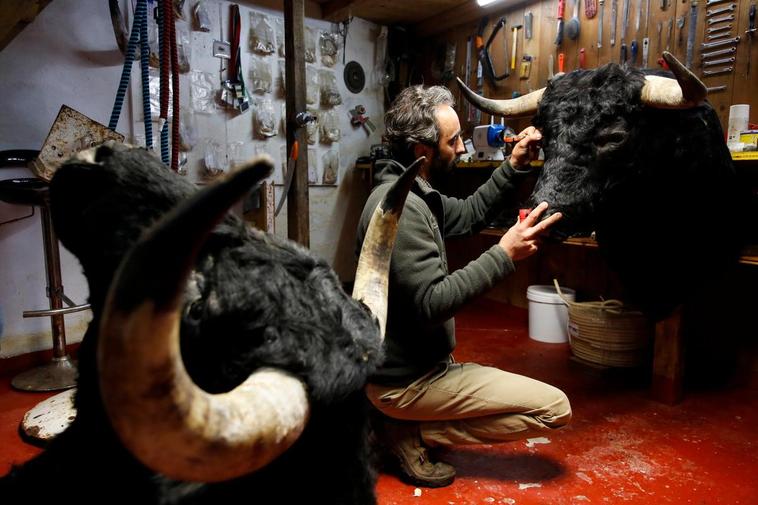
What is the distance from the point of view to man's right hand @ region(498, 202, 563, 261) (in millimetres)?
1903

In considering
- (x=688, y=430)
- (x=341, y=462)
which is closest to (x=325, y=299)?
(x=341, y=462)

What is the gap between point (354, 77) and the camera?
5.18 m

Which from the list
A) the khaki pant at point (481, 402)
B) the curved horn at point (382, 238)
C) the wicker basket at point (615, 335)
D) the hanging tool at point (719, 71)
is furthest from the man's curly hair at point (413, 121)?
the hanging tool at point (719, 71)

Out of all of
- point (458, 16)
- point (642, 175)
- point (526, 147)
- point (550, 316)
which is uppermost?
point (458, 16)

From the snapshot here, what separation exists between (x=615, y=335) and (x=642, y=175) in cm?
141

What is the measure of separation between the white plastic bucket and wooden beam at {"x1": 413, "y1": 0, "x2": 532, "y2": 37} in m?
2.56

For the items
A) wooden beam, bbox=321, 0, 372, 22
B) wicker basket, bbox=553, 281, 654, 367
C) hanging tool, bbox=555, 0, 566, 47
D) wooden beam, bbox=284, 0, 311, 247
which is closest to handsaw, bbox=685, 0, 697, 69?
hanging tool, bbox=555, 0, 566, 47

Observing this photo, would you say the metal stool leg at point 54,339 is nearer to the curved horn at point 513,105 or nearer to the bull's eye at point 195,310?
the curved horn at point 513,105

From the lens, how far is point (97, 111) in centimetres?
358

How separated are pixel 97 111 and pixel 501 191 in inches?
118

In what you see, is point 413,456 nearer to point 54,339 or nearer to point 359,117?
point 54,339

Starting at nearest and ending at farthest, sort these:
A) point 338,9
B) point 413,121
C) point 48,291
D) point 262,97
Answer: point 413,121 → point 48,291 → point 262,97 → point 338,9

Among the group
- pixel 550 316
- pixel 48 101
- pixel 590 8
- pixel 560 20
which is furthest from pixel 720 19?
pixel 48 101

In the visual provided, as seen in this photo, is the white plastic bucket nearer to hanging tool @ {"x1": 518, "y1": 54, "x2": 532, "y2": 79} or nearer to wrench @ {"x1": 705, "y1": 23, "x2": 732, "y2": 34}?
hanging tool @ {"x1": 518, "y1": 54, "x2": 532, "y2": 79}
